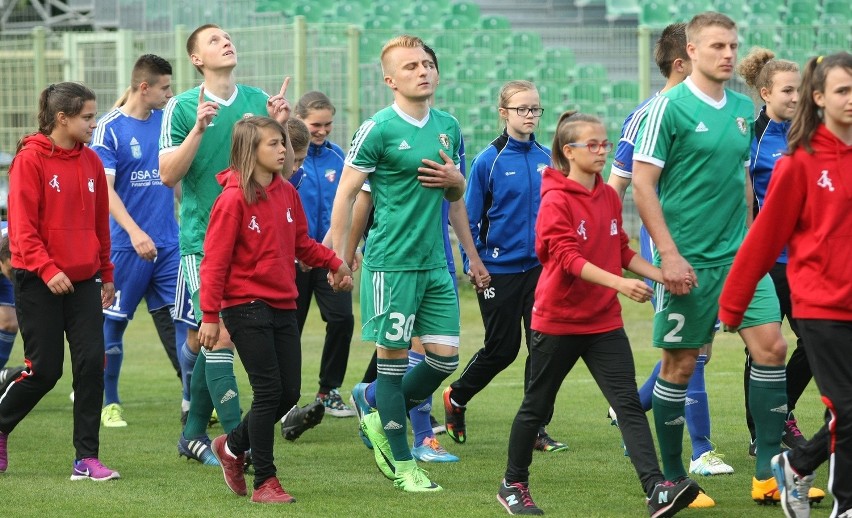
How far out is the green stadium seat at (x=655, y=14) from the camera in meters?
21.7

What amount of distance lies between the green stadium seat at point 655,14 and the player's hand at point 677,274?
639 inches

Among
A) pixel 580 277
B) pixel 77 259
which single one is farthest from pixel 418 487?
pixel 77 259

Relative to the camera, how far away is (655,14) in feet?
71.3

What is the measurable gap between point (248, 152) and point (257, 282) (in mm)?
641

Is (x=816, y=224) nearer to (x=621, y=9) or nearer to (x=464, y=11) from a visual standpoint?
(x=464, y=11)

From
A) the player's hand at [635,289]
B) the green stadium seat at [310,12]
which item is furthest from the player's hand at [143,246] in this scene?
the green stadium seat at [310,12]

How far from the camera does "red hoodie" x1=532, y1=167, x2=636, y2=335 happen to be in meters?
5.88

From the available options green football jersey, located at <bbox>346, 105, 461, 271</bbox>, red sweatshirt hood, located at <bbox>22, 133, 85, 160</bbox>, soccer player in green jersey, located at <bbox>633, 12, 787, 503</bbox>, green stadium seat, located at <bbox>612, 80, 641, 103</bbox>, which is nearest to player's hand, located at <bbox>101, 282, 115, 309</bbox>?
red sweatshirt hood, located at <bbox>22, 133, 85, 160</bbox>

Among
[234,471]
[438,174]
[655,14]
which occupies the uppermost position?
[655,14]

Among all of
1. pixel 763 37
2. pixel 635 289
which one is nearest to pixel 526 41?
pixel 763 37

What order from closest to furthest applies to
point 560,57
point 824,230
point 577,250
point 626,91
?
point 824,230, point 577,250, point 626,91, point 560,57

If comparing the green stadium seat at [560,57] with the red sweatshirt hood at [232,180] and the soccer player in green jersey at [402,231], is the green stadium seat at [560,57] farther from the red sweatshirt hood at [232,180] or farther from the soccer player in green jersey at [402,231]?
the red sweatshirt hood at [232,180]

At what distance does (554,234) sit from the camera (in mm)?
5848

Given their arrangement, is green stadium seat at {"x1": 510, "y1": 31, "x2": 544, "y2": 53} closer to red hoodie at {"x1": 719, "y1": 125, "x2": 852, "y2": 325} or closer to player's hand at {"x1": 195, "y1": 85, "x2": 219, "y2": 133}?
player's hand at {"x1": 195, "y1": 85, "x2": 219, "y2": 133}
